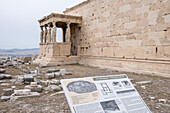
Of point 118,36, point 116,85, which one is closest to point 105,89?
point 116,85

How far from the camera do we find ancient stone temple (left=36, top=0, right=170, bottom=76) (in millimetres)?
7824

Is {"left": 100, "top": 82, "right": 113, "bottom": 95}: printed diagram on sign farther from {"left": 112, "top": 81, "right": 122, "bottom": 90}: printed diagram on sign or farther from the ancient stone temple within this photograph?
the ancient stone temple

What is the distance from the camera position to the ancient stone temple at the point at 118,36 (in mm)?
7824

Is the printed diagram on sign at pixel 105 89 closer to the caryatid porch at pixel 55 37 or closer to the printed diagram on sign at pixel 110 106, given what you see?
the printed diagram on sign at pixel 110 106

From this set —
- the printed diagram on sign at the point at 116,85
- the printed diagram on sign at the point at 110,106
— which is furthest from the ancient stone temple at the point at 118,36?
the printed diagram on sign at the point at 110,106

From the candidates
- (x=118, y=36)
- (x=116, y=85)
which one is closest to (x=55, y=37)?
(x=118, y=36)

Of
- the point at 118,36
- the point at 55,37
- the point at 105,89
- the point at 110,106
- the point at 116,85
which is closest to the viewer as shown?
the point at 110,106

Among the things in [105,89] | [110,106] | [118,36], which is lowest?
[110,106]

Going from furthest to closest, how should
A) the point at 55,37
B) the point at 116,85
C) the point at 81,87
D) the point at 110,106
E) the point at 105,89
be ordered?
1. the point at 55,37
2. the point at 116,85
3. the point at 105,89
4. the point at 81,87
5. the point at 110,106

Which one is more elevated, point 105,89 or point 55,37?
point 55,37

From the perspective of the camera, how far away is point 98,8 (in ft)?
40.6

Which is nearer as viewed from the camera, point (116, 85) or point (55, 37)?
point (116, 85)

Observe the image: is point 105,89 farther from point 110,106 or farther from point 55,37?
point 55,37

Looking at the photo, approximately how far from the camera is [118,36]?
10.3 m
